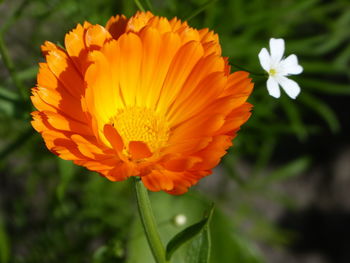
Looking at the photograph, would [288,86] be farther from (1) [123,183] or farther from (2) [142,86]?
(1) [123,183]

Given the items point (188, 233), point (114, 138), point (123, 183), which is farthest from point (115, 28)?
point (123, 183)

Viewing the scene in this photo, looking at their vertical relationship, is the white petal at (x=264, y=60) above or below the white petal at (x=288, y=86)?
above

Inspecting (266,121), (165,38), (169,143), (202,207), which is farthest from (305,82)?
(165,38)

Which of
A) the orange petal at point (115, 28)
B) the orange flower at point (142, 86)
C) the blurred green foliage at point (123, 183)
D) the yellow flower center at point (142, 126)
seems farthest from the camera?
the blurred green foliage at point (123, 183)

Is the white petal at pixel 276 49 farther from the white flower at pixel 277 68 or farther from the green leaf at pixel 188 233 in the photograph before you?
the green leaf at pixel 188 233

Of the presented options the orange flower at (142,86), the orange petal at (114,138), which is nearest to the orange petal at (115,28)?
the orange flower at (142,86)

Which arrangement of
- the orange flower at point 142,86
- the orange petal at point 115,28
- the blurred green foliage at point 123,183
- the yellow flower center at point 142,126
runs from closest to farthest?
the orange flower at point 142,86 → the orange petal at point 115,28 → the yellow flower center at point 142,126 → the blurred green foliage at point 123,183
